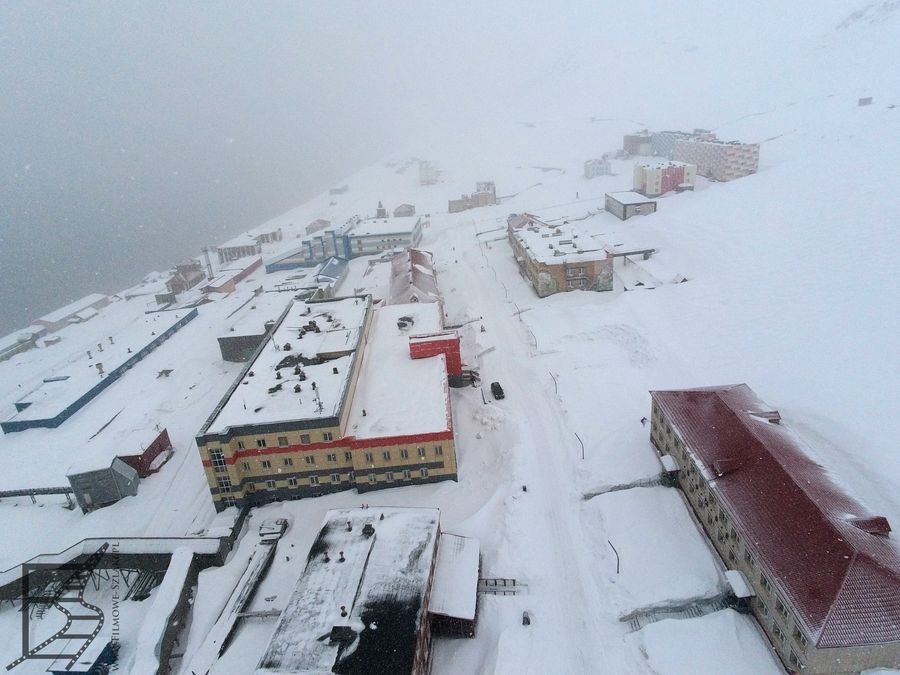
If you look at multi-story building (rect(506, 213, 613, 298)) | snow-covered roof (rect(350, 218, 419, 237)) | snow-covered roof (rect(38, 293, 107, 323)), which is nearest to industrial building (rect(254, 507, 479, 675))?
multi-story building (rect(506, 213, 613, 298))

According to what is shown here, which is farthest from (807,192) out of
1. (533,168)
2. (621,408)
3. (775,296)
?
(533,168)

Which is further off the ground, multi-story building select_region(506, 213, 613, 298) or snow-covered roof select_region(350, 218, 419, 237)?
snow-covered roof select_region(350, 218, 419, 237)

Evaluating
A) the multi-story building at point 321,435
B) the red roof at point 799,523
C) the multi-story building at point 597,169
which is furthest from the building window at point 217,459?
the multi-story building at point 597,169

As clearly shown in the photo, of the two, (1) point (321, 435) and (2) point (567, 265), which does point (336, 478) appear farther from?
(2) point (567, 265)

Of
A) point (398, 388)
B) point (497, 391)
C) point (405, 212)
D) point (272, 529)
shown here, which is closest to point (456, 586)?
point (272, 529)

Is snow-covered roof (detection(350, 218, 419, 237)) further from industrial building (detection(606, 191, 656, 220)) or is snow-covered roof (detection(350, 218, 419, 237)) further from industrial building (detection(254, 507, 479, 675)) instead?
industrial building (detection(254, 507, 479, 675))

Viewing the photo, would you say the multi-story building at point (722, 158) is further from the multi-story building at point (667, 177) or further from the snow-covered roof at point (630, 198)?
the snow-covered roof at point (630, 198)

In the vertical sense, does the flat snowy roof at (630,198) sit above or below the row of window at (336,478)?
above
